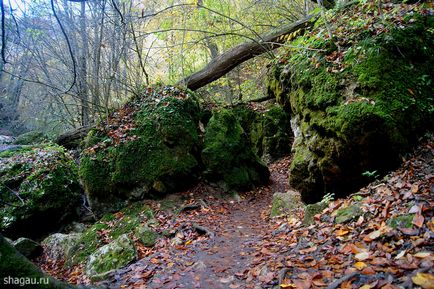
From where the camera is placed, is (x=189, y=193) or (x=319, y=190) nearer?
(x=319, y=190)

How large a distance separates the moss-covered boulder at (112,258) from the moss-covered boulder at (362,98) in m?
3.37

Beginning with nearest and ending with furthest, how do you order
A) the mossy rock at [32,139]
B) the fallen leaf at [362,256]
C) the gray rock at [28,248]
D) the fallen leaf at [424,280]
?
the fallen leaf at [424,280], the fallen leaf at [362,256], the gray rock at [28,248], the mossy rock at [32,139]

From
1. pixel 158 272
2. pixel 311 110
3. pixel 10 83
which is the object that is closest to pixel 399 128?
pixel 311 110

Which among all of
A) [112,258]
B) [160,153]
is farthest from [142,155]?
[112,258]

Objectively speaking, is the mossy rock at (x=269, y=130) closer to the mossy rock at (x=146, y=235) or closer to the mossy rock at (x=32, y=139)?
the mossy rock at (x=146, y=235)

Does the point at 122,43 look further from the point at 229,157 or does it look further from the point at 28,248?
the point at 28,248

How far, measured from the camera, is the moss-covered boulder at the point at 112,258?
182 inches

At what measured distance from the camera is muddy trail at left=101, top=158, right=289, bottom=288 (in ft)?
12.0

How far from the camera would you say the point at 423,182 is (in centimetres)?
338

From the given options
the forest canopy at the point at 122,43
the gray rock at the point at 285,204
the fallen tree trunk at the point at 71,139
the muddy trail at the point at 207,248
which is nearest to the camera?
the muddy trail at the point at 207,248

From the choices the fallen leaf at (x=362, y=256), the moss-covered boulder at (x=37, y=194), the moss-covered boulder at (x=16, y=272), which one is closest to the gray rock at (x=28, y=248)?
the moss-covered boulder at (x=37, y=194)

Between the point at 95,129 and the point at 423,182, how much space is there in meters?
7.79

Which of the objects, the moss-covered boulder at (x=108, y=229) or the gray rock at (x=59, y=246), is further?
the gray rock at (x=59, y=246)

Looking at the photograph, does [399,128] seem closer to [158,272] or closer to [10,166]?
[158,272]
